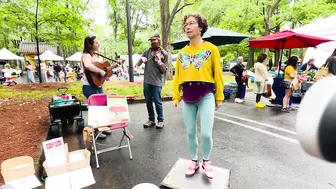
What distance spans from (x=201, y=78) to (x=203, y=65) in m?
0.16

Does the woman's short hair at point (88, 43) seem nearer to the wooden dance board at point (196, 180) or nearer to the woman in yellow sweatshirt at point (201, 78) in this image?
the woman in yellow sweatshirt at point (201, 78)

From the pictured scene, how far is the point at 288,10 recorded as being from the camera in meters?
15.3

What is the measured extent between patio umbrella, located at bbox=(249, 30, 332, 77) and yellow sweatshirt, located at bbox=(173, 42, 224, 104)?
17.1 ft

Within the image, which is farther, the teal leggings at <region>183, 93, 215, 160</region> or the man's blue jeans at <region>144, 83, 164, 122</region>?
the man's blue jeans at <region>144, 83, 164, 122</region>

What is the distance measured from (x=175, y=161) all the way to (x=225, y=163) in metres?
0.79

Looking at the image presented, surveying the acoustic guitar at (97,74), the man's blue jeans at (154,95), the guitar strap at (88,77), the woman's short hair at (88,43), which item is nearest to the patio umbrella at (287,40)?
the man's blue jeans at (154,95)

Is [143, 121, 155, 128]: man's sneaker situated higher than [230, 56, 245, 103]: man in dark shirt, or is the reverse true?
[230, 56, 245, 103]: man in dark shirt

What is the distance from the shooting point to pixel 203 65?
2.33m

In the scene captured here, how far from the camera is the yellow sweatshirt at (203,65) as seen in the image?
2.34 meters

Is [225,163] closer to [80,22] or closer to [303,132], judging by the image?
[303,132]

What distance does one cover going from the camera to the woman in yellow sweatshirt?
7.71ft

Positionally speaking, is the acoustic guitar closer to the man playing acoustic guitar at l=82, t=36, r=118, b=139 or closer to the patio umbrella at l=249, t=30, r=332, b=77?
the man playing acoustic guitar at l=82, t=36, r=118, b=139

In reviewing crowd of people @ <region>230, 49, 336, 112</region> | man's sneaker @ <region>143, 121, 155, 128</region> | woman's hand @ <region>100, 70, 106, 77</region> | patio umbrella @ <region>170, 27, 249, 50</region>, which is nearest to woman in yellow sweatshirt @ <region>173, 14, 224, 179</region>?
woman's hand @ <region>100, 70, 106, 77</region>

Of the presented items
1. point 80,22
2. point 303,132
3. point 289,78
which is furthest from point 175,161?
point 80,22
